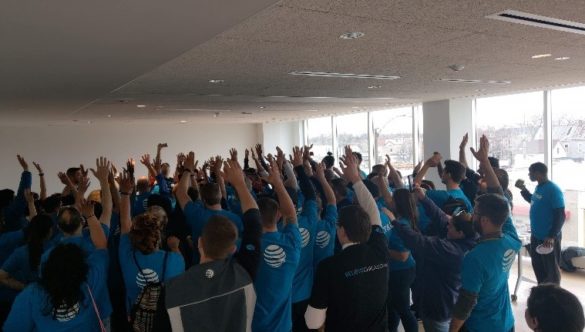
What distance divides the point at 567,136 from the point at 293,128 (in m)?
9.59

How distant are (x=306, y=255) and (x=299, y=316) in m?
0.50

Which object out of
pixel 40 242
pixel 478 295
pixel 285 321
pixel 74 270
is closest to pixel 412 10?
pixel 478 295

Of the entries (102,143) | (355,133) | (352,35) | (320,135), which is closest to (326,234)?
(352,35)

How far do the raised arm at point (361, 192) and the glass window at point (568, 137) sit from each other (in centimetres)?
606

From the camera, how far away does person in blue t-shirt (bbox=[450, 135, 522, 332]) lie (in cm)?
233

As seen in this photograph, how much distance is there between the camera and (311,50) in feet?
12.0

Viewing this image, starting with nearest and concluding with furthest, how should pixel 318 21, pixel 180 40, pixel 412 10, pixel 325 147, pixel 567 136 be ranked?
1. pixel 412 10
2. pixel 318 21
3. pixel 180 40
4. pixel 567 136
5. pixel 325 147

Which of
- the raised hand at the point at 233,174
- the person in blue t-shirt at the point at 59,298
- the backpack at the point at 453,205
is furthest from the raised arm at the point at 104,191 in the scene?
the backpack at the point at 453,205

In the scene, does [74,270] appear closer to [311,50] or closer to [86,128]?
[311,50]

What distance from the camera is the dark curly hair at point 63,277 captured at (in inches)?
78.7

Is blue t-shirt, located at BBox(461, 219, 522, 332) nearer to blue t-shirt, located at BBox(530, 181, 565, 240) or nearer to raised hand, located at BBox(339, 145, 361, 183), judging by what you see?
raised hand, located at BBox(339, 145, 361, 183)

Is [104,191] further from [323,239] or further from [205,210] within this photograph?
[323,239]

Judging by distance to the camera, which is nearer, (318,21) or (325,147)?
(318,21)

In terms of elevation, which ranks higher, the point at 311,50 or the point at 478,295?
the point at 311,50
